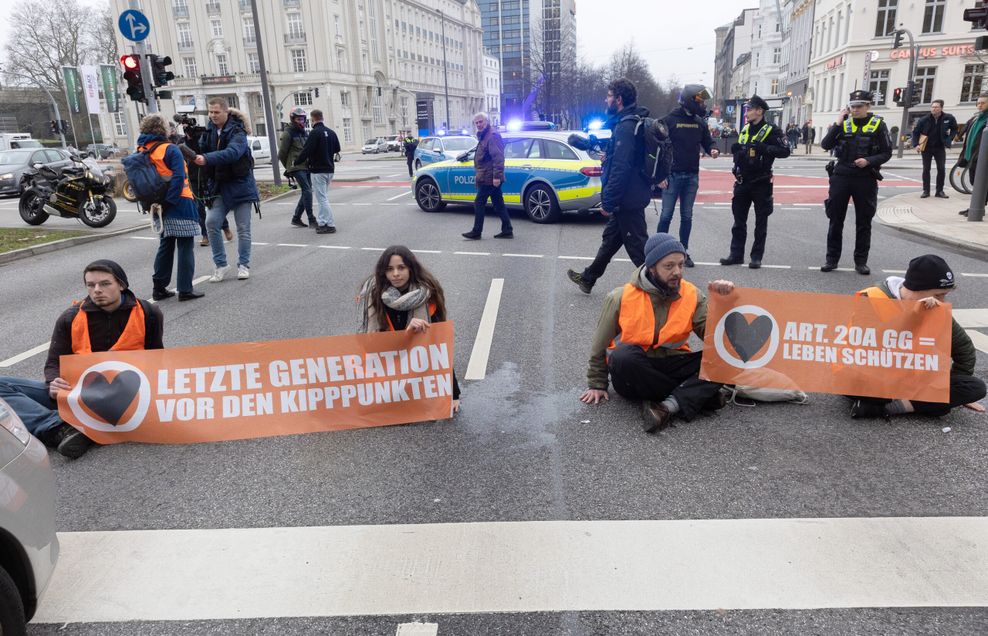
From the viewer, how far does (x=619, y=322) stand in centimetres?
436

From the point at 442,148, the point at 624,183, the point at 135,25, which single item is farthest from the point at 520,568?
the point at 442,148

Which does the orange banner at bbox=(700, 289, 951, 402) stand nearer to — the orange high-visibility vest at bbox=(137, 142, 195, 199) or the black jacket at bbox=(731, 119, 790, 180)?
the black jacket at bbox=(731, 119, 790, 180)

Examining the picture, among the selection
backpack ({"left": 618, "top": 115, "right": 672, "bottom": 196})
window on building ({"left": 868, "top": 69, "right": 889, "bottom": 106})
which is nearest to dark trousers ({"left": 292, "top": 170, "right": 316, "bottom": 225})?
backpack ({"left": 618, "top": 115, "right": 672, "bottom": 196})

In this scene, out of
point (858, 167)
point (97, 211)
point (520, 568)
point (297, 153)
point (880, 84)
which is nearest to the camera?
point (520, 568)

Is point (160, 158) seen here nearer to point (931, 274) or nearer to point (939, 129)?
point (931, 274)

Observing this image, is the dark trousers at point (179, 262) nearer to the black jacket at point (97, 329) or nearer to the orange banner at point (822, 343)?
the black jacket at point (97, 329)

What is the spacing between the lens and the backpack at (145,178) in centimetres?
712

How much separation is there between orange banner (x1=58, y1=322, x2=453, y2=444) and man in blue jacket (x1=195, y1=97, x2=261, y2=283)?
15.6 ft

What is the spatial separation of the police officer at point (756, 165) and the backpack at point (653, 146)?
1.35 meters

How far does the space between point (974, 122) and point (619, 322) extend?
11566 mm

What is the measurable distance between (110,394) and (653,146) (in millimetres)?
5413

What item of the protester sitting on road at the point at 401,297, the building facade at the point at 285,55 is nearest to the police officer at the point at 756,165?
the protester sitting on road at the point at 401,297

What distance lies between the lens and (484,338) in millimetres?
6027

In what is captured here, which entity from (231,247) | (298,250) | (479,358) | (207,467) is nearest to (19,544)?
(207,467)
